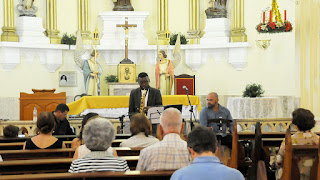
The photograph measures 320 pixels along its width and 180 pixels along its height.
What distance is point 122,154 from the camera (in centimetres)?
493

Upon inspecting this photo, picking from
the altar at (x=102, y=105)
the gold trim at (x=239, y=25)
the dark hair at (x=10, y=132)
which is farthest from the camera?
the gold trim at (x=239, y=25)

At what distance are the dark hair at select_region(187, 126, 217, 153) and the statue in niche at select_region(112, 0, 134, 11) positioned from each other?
11960 mm

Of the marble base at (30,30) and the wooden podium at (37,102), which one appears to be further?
the marble base at (30,30)

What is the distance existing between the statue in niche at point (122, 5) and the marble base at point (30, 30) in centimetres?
209

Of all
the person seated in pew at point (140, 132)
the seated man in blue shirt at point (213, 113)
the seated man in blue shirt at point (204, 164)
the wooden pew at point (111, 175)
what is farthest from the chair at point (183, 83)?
the seated man in blue shirt at point (204, 164)

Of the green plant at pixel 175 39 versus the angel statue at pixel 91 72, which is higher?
the green plant at pixel 175 39

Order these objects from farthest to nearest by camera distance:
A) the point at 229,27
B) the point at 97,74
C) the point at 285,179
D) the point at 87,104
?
1. the point at 229,27
2. the point at 97,74
3. the point at 87,104
4. the point at 285,179

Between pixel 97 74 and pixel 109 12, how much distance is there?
2079 mm

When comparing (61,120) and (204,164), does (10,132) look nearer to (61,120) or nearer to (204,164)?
(61,120)

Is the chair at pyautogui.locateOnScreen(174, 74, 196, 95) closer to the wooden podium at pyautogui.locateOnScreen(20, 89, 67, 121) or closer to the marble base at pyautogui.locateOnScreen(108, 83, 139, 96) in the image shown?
the marble base at pyautogui.locateOnScreen(108, 83, 139, 96)

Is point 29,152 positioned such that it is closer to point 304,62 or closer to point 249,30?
point 304,62

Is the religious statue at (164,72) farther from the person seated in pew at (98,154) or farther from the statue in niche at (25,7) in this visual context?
the person seated in pew at (98,154)

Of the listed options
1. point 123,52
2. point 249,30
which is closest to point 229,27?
point 249,30

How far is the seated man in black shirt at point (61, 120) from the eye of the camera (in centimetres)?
739
